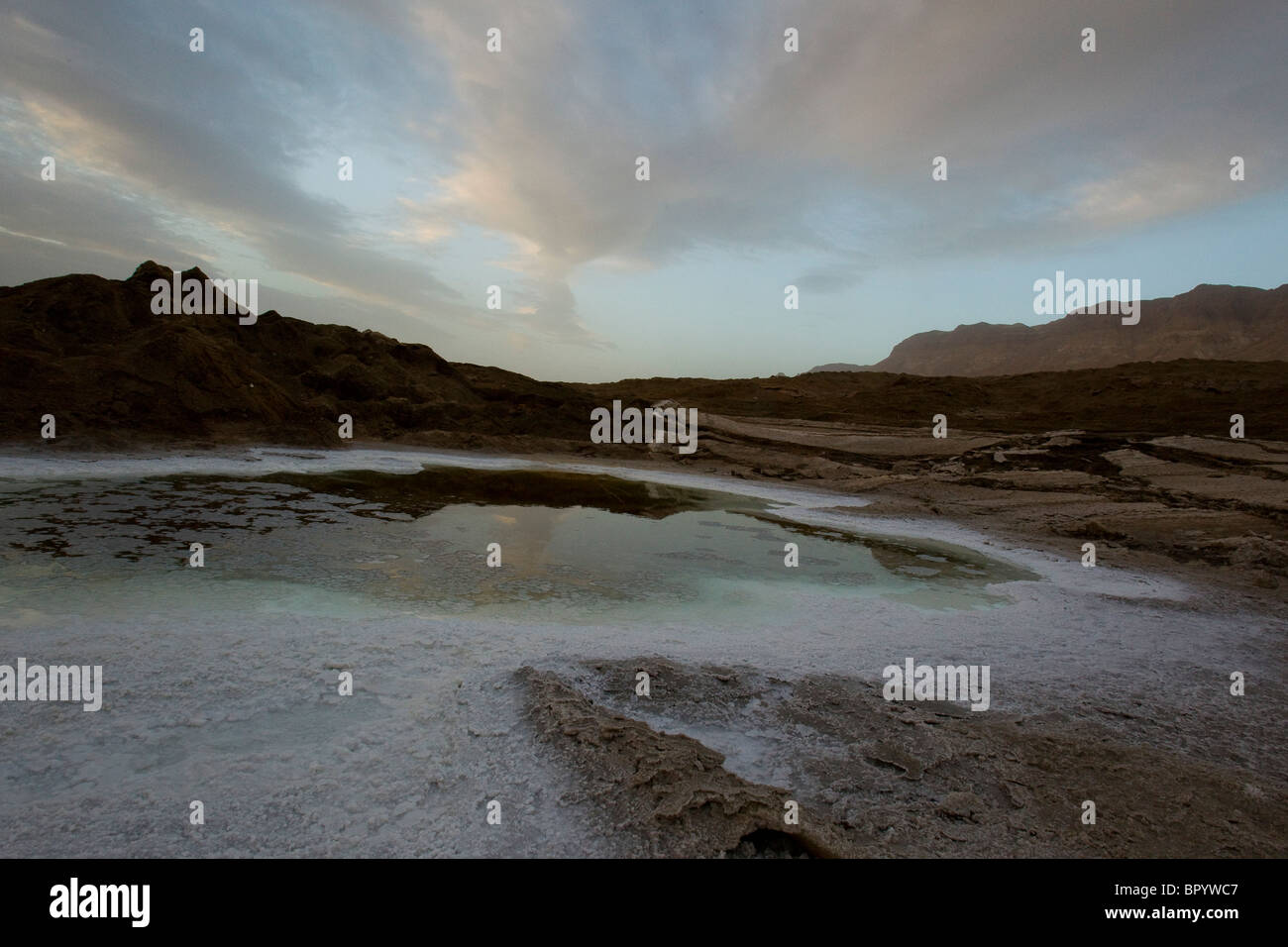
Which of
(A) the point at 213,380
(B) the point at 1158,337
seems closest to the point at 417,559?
(A) the point at 213,380

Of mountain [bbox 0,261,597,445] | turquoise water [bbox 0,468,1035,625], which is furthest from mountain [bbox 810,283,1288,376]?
turquoise water [bbox 0,468,1035,625]

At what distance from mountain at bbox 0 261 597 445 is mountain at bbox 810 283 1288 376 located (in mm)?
61264

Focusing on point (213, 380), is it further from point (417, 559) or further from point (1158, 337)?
point (1158, 337)

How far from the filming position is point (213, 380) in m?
17.9

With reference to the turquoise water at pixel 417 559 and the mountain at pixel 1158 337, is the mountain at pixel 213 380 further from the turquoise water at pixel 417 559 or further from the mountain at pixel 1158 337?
the mountain at pixel 1158 337

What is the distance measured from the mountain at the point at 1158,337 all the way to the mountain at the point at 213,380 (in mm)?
61264

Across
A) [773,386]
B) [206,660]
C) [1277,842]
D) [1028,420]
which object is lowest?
[1277,842]

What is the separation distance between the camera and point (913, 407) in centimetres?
2923

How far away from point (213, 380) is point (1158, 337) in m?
88.5

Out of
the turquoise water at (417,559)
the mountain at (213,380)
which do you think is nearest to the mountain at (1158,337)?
the mountain at (213,380)
